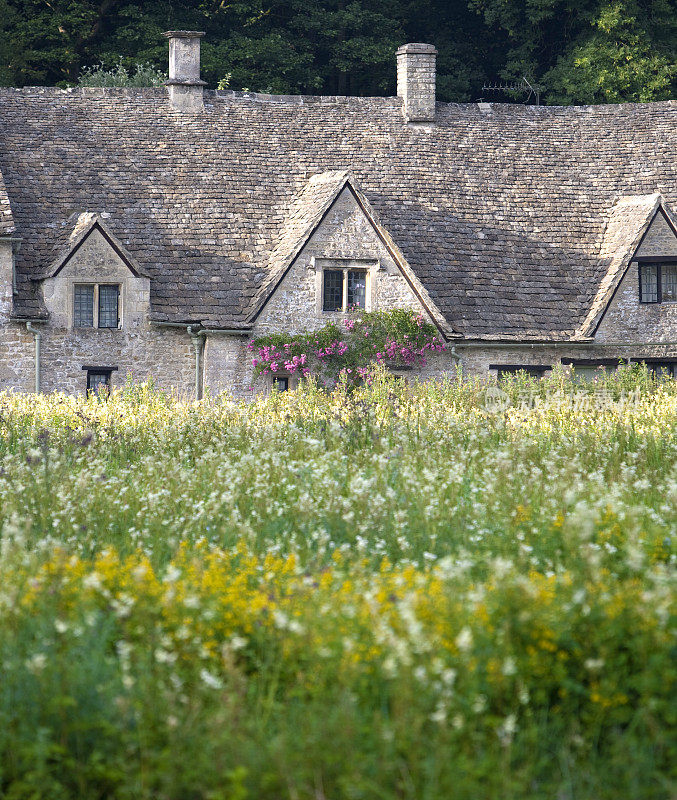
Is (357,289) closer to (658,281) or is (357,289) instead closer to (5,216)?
(658,281)

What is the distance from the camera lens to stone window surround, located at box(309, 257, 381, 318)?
25.4 m

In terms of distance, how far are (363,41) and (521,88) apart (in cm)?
608

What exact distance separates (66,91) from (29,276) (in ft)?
23.4

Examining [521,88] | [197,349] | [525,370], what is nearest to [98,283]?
[197,349]

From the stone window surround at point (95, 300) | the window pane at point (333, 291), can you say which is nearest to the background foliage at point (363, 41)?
the window pane at point (333, 291)

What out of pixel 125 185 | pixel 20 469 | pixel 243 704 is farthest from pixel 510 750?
pixel 125 185

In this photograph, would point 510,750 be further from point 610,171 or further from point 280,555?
point 610,171

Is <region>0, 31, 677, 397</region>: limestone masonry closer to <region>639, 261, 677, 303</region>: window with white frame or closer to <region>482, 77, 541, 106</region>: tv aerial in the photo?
<region>639, 261, 677, 303</region>: window with white frame

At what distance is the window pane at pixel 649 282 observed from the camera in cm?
2733

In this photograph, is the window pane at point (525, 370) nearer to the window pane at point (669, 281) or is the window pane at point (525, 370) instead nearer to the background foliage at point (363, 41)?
the window pane at point (669, 281)

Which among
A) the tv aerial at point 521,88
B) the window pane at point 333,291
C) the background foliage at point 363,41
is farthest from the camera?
the tv aerial at point 521,88

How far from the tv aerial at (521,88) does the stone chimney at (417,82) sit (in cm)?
905

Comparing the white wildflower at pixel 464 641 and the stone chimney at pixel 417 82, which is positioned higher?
the stone chimney at pixel 417 82

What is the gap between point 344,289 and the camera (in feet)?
84.0
